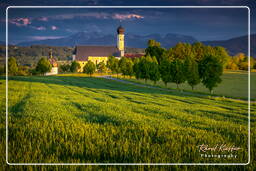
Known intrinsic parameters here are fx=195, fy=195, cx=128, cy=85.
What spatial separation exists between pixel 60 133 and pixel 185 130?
2547 millimetres

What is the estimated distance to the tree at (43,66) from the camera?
5953mm

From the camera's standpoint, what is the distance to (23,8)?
4.36 meters

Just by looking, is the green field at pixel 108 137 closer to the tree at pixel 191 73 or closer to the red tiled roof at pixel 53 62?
the red tiled roof at pixel 53 62

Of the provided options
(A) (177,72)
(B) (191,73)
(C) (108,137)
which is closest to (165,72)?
(A) (177,72)

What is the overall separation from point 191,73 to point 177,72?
354 centimetres

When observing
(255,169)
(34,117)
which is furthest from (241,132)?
(34,117)

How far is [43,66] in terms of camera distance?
19.6ft

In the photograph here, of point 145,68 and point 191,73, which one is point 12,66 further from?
point 145,68

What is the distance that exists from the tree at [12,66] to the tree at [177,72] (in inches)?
1170

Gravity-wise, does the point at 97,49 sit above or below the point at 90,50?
above

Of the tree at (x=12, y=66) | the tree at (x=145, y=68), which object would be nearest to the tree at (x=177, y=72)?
the tree at (x=145, y=68)

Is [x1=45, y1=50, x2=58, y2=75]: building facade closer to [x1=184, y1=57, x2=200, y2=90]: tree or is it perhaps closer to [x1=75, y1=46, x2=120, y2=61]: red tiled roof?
[x1=75, y1=46, x2=120, y2=61]: red tiled roof

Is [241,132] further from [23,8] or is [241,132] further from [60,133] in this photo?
[23,8]

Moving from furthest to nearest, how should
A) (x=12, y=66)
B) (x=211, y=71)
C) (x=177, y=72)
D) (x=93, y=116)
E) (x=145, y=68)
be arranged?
(x=145, y=68) → (x=177, y=72) → (x=211, y=71) → (x=93, y=116) → (x=12, y=66)
